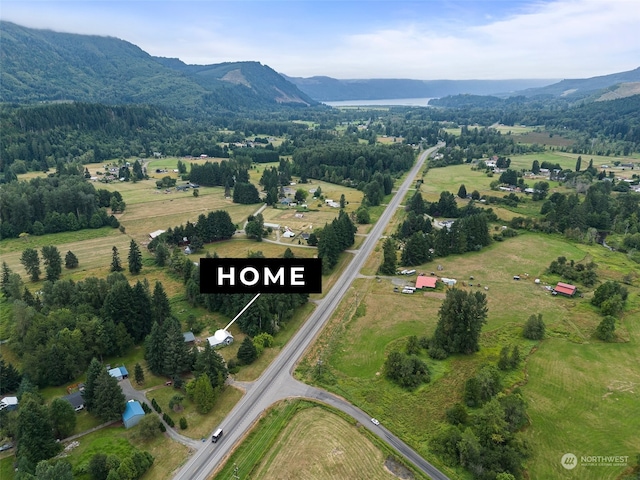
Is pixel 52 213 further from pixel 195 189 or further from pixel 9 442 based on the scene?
pixel 9 442

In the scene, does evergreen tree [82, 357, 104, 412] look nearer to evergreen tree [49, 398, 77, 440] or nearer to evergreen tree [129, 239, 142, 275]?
evergreen tree [49, 398, 77, 440]

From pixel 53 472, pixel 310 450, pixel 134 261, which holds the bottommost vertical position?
pixel 310 450

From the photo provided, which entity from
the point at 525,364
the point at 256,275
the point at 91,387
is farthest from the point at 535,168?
the point at 91,387

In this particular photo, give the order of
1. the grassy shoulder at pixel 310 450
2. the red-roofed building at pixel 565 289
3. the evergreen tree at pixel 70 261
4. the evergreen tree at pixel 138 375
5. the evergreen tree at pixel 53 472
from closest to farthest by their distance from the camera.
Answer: the evergreen tree at pixel 53 472 < the grassy shoulder at pixel 310 450 < the evergreen tree at pixel 138 375 < the red-roofed building at pixel 565 289 < the evergreen tree at pixel 70 261

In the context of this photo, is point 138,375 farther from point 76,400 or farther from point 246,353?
point 246,353

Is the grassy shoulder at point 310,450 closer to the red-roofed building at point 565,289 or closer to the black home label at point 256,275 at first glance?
the black home label at point 256,275

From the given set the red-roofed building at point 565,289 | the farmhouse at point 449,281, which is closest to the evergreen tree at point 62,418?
the farmhouse at point 449,281
